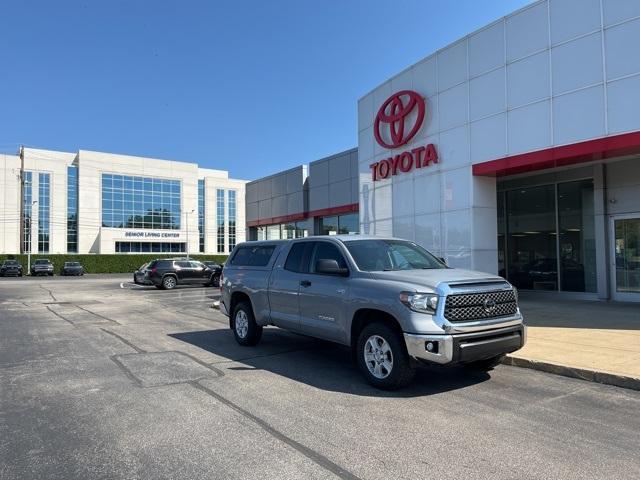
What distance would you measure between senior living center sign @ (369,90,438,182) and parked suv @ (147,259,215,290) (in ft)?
43.8

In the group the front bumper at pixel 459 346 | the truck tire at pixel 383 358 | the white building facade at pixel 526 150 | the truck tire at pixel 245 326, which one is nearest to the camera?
the front bumper at pixel 459 346

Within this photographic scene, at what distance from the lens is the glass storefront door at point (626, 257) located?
13859 millimetres

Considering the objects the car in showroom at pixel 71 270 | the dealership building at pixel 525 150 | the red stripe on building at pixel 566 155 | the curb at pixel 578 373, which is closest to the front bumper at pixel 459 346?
the curb at pixel 578 373

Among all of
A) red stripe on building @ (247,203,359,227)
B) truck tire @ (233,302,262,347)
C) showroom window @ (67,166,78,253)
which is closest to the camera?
truck tire @ (233,302,262,347)

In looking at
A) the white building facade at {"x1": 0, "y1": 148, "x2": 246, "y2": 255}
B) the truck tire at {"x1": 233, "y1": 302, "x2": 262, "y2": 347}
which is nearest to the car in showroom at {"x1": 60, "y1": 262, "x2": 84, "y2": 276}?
the white building facade at {"x1": 0, "y1": 148, "x2": 246, "y2": 255}

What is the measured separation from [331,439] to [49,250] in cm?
7341

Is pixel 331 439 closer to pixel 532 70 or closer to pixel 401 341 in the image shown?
pixel 401 341

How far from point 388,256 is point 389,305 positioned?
1380mm

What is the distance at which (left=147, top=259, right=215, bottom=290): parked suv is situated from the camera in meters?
26.9

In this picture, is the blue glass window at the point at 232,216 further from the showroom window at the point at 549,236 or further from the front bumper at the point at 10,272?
the showroom window at the point at 549,236

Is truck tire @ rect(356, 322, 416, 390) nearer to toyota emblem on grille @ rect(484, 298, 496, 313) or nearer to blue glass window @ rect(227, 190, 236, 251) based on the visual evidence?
toyota emblem on grille @ rect(484, 298, 496, 313)

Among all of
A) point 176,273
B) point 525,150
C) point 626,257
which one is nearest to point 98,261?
point 176,273

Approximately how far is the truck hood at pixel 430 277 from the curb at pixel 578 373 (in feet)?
5.22

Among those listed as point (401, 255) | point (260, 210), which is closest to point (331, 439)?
point (401, 255)
